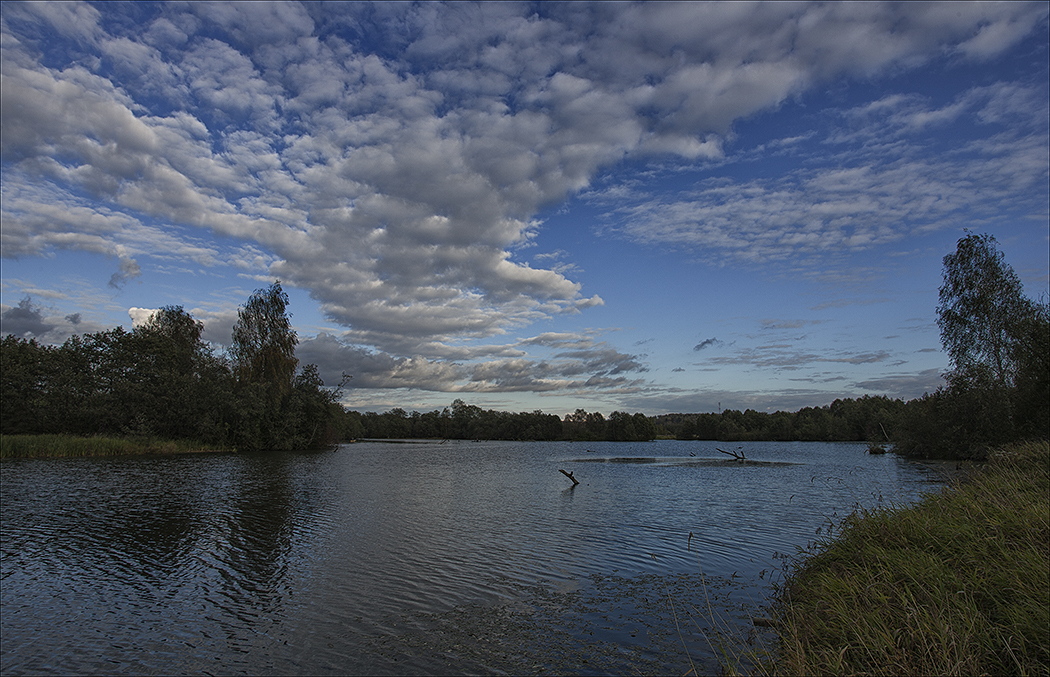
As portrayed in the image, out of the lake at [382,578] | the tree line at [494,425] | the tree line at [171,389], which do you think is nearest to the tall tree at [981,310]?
the lake at [382,578]

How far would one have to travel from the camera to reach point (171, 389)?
54.7m

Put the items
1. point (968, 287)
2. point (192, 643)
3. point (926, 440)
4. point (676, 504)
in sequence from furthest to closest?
point (926, 440) → point (968, 287) → point (676, 504) → point (192, 643)

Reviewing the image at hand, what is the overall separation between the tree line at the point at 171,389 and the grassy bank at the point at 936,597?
58855 millimetres

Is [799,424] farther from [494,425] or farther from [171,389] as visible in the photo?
[171,389]

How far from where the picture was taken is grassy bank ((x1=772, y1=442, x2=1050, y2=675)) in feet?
15.4

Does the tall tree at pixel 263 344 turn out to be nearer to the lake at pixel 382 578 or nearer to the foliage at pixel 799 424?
the lake at pixel 382 578

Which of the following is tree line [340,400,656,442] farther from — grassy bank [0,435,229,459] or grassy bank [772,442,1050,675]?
grassy bank [772,442,1050,675]

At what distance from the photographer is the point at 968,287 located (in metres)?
38.0

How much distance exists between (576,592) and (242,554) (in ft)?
31.2

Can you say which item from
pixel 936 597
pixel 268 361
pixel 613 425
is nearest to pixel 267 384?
pixel 268 361

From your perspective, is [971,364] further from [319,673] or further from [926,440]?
[319,673]

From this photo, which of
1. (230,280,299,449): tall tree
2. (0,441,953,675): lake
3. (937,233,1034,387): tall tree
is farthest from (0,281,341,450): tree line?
(937,233,1034,387): tall tree

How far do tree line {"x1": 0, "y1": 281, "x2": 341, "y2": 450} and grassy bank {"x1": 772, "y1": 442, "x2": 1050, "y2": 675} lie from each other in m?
58.9

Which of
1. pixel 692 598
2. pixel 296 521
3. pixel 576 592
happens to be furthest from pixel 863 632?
pixel 296 521
